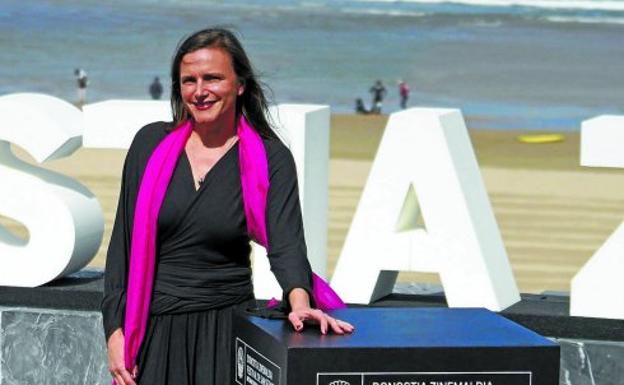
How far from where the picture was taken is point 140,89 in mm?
41562

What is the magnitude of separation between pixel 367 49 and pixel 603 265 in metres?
40.5

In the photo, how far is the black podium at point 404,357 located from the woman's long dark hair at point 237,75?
795mm

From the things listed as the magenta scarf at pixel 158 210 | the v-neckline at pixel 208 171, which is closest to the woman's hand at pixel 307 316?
the magenta scarf at pixel 158 210

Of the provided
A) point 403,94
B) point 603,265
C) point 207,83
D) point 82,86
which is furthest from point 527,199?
point 82,86

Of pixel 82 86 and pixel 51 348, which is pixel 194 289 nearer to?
pixel 51 348

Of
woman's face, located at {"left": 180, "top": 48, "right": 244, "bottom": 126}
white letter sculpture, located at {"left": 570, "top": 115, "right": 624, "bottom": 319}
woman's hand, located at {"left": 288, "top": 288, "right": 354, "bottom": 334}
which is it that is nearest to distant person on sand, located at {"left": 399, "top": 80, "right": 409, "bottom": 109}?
white letter sculpture, located at {"left": 570, "top": 115, "right": 624, "bottom": 319}

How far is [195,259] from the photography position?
483 cm

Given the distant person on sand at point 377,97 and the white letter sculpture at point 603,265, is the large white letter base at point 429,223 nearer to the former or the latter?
the white letter sculpture at point 603,265

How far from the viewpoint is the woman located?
4.73 meters

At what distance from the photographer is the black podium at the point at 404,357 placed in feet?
13.2

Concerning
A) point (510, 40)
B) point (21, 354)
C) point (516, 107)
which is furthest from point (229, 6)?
point (21, 354)

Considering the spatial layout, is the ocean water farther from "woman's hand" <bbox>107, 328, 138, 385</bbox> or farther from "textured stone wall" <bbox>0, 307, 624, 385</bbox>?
"woman's hand" <bbox>107, 328, 138, 385</bbox>

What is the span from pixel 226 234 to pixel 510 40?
4385cm

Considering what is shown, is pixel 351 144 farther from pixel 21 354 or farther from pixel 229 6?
pixel 229 6
